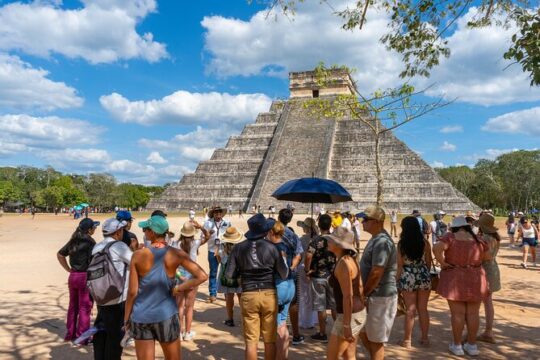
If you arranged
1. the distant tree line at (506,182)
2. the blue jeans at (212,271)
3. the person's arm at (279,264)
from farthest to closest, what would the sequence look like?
→ the distant tree line at (506,182) → the blue jeans at (212,271) → the person's arm at (279,264)

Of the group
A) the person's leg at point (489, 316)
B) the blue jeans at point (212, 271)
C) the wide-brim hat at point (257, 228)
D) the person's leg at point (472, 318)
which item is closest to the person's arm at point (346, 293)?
the wide-brim hat at point (257, 228)

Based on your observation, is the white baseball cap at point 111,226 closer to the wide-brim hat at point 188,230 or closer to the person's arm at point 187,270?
the person's arm at point 187,270

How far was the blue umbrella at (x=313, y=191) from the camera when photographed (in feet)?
22.4

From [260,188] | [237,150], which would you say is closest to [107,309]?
[260,188]

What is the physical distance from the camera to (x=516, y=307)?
295 inches

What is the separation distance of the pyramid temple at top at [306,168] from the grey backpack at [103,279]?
27.4 m

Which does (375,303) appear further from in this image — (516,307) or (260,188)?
(260,188)

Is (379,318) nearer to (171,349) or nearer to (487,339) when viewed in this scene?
(171,349)

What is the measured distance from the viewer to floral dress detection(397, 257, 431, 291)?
5.23m

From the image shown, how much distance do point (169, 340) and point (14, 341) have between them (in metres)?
3.42

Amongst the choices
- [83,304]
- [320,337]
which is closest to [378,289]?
[320,337]

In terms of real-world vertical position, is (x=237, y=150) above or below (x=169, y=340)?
above

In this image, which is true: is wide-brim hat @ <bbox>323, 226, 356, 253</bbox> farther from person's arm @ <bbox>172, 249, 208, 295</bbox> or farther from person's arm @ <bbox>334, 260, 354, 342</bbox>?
person's arm @ <bbox>172, 249, 208, 295</bbox>

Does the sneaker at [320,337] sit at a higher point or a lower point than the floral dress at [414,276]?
lower
